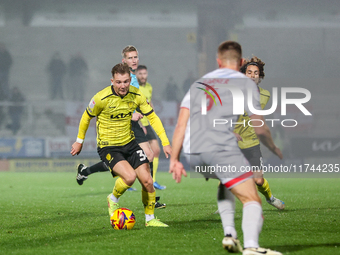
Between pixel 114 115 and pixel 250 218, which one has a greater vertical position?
pixel 114 115

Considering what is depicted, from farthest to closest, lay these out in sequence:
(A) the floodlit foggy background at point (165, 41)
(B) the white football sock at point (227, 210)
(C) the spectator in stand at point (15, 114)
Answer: (A) the floodlit foggy background at point (165, 41)
(C) the spectator in stand at point (15, 114)
(B) the white football sock at point (227, 210)

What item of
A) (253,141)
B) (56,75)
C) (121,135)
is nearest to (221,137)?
(121,135)

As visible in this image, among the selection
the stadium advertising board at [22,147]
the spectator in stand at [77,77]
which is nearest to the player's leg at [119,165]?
the stadium advertising board at [22,147]

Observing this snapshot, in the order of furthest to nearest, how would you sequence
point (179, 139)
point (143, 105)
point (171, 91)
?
point (171, 91), point (143, 105), point (179, 139)

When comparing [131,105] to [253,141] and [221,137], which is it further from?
[221,137]

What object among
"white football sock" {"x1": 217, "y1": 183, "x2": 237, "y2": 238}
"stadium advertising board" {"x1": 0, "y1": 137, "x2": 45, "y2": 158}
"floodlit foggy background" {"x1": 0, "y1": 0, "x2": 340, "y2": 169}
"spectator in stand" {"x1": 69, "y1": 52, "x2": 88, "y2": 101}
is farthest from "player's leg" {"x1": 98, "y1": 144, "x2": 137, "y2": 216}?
"spectator in stand" {"x1": 69, "y1": 52, "x2": 88, "y2": 101}

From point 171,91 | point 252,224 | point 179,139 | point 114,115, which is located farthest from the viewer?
point 171,91

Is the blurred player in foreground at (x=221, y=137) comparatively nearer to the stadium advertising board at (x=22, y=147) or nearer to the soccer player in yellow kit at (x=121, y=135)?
the soccer player in yellow kit at (x=121, y=135)

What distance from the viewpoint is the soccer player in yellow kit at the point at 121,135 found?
566cm

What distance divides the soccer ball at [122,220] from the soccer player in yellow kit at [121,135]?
0.30 m

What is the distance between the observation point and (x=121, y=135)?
5938mm

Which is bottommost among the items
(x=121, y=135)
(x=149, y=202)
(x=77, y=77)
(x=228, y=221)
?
(x=149, y=202)

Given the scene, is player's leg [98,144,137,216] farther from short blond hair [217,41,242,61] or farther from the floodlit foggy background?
the floodlit foggy background

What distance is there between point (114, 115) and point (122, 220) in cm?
130
